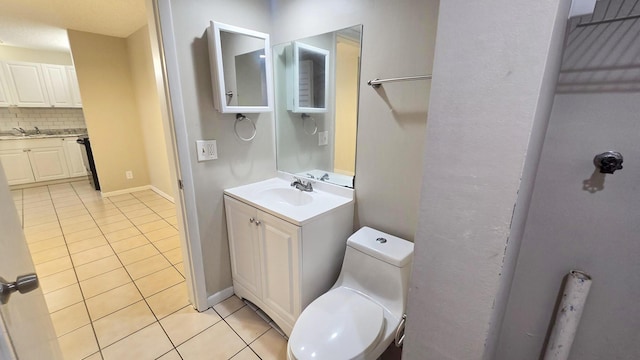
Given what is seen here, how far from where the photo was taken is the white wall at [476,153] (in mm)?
501

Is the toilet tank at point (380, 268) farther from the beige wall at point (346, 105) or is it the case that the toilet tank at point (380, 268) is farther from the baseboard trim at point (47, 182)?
the baseboard trim at point (47, 182)

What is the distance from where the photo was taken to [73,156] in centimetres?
474

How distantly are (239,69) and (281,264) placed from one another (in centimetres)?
126

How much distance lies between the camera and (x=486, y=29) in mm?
522

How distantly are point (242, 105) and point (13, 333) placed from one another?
1.44 m

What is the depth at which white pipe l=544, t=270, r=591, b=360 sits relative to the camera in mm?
857

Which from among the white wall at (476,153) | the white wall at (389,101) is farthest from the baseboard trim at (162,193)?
the white wall at (476,153)

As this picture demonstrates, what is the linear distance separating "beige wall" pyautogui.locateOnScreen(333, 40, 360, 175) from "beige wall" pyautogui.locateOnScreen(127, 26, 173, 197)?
109 inches

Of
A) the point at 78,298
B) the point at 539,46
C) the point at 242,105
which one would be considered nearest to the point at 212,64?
the point at 242,105

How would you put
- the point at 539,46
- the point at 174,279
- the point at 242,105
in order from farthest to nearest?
the point at 174,279 → the point at 242,105 → the point at 539,46

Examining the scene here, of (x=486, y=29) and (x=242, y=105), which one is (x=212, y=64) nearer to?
(x=242, y=105)

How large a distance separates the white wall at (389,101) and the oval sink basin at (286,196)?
0.40 m

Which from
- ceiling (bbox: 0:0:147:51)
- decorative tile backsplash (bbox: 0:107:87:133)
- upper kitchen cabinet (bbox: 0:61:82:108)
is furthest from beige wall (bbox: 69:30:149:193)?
decorative tile backsplash (bbox: 0:107:87:133)

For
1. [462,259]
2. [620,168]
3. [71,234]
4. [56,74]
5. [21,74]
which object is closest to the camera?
[462,259]
